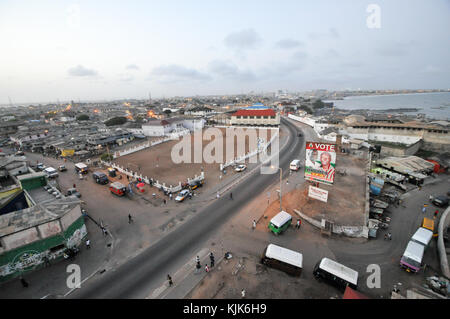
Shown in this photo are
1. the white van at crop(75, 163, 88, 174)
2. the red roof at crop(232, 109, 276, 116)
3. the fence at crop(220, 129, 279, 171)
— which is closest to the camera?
the white van at crop(75, 163, 88, 174)

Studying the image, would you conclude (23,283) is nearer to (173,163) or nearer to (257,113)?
(173,163)

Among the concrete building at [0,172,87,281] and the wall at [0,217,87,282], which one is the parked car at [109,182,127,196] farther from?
the wall at [0,217,87,282]

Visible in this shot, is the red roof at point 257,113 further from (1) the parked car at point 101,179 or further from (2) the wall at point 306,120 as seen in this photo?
(1) the parked car at point 101,179

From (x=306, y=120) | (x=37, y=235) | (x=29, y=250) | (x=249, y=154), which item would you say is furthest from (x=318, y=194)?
(x=306, y=120)

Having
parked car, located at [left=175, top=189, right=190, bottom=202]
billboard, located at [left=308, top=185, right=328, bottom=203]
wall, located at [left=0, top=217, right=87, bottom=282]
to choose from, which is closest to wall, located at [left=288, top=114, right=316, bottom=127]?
billboard, located at [left=308, top=185, right=328, bottom=203]

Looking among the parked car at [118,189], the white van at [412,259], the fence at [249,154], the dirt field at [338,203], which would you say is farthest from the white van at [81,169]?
the white van at [412,259]

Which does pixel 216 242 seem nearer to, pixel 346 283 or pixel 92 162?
pixel 346 283
